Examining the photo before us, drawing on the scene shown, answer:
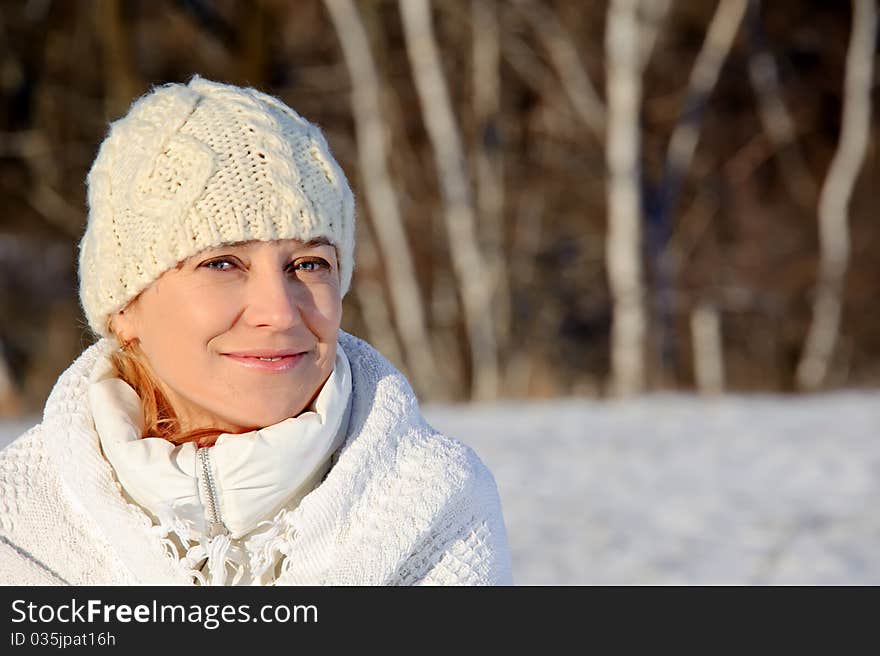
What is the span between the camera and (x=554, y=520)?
5.98 metres

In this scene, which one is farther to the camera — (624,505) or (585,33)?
(585,33)

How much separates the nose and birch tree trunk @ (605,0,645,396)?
29.5 feet

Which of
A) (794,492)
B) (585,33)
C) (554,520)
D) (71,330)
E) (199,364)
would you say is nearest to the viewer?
(199,364)

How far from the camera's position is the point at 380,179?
11617 mm

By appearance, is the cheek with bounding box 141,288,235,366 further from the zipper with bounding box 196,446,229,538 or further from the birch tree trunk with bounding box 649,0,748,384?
the birch tree trunk with bounding box 649,0,748,384

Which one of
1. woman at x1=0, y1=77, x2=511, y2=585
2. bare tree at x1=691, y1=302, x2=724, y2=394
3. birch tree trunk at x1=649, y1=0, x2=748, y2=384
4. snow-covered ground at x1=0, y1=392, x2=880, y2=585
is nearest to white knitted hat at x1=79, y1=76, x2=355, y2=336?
woman at x1=0, y1=77, x2=511, y2=585

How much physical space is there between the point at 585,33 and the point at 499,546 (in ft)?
39.8

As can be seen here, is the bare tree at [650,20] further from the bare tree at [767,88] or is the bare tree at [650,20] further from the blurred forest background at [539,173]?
the bare tree at [767,88]

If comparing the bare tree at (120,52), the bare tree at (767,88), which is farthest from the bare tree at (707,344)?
the bare tree at (120,52)

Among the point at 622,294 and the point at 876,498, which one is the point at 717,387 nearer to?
the point at 622,294

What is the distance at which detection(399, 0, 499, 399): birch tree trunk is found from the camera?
440 inches

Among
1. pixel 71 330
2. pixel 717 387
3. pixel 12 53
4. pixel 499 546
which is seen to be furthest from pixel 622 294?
pixel 499 546

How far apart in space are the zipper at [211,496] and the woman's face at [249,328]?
3.1 inches

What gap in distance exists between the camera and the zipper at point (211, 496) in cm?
179
